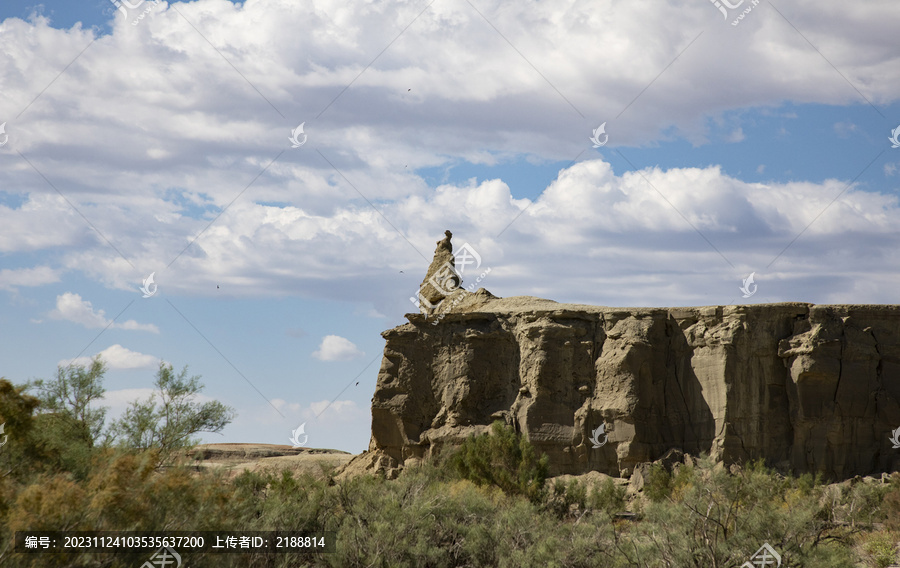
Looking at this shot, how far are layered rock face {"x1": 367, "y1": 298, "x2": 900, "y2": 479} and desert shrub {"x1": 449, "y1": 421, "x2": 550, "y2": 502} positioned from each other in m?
3.01

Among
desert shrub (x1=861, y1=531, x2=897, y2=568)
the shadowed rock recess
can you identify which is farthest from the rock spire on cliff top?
desert shrub (x1=861, y1=531, x2=897, y2=568)

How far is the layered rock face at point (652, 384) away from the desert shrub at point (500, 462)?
301 centimetres

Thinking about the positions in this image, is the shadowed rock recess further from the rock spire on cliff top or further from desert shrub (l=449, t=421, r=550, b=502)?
the rock spire on cliff top

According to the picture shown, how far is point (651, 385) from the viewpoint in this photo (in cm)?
3997

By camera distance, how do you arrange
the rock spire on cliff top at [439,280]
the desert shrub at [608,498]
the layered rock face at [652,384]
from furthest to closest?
the rock spire on cliff top at [439,280] < the layered rock face at [652,384] < the desert shrub at [608,498]

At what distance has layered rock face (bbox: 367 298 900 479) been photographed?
37375mm

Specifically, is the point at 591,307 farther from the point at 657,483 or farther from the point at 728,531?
the point at 728,531

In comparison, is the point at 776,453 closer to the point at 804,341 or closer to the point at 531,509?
the point at 804,341

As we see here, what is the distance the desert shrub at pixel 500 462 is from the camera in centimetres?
3500

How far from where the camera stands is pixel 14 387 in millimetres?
14555

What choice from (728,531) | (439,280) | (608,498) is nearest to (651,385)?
(608,498)

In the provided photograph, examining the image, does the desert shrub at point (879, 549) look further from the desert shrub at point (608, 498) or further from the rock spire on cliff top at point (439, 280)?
the rock spire on cliff top at point (439, 280)

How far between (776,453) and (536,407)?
9.88m

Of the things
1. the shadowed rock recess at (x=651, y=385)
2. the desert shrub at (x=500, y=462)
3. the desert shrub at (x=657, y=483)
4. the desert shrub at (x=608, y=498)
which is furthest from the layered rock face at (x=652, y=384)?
the desert shrub at (x=608, y=498)
